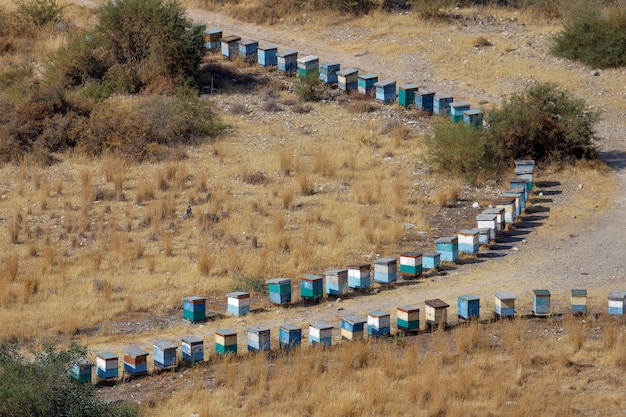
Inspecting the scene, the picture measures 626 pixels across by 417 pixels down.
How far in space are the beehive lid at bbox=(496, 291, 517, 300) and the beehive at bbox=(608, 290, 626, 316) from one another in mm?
1371

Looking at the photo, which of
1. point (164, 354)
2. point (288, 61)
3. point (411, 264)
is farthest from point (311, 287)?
point (288, 61)

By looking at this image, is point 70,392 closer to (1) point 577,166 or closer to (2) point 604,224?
(2) point 604,224

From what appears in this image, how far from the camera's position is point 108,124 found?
79.2 feet

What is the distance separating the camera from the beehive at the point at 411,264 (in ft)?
55.4

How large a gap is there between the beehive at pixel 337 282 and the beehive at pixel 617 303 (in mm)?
3890

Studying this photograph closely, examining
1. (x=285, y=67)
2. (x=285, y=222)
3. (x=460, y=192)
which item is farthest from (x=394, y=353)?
(x=285, y=67)

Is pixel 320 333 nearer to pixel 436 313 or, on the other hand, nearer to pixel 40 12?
pixel 436 313

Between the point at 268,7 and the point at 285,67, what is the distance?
20.5 ft

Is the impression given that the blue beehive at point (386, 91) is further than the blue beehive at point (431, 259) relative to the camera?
Yes

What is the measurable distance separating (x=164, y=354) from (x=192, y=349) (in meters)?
0.40

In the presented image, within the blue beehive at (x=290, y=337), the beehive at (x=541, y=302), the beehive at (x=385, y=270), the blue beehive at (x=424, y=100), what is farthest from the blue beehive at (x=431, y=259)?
the blue beehive at (x=424, y=100)

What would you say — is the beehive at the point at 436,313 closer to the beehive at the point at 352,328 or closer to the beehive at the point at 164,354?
the beehive at the point at 352,328

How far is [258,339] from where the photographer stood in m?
14.0

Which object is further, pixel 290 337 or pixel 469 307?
pixel 469 307
